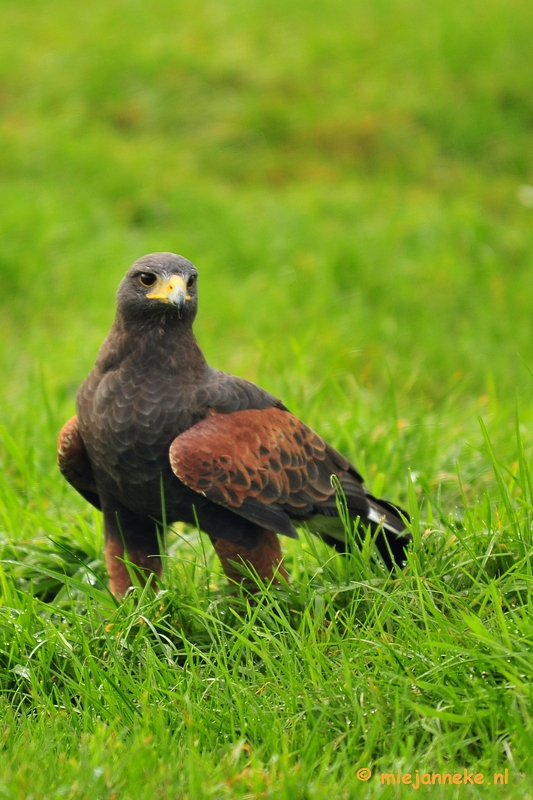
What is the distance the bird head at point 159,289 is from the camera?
3.52 metres

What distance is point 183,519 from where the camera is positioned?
3652 mm

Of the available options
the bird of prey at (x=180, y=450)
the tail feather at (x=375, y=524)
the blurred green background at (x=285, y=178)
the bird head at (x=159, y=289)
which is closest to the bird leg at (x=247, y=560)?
the bird of prey at (x=180, y=450)

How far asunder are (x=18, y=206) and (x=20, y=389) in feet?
10.2

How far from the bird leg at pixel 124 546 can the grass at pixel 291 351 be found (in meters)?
0.17

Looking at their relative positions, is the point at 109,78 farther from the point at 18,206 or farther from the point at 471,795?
the point at 471,795

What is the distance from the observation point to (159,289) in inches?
139

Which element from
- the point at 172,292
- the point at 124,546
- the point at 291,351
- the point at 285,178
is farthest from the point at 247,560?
the point at 285,178

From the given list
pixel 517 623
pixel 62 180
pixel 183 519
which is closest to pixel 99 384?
pixel 183 519

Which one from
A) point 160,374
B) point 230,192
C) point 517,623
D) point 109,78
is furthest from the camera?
point 109,78

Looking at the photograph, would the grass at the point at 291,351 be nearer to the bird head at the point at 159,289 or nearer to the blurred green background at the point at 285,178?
the blurred green background at the point at 285,178

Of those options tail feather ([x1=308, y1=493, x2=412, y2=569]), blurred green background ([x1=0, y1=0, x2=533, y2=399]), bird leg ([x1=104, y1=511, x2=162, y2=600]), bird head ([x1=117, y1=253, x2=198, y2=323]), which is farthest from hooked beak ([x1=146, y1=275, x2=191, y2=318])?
blurred green background ([x1=0, y1=0, x2=533, y2=399])

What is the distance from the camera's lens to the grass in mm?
2848

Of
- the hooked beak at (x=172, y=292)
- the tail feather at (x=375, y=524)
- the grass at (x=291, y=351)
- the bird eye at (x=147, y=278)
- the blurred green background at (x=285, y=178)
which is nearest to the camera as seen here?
the grass at (x=291, y=351)

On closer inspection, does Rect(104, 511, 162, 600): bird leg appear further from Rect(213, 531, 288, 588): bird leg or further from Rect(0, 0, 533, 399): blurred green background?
Rect(0, 0, 533, 399): blurred green background
